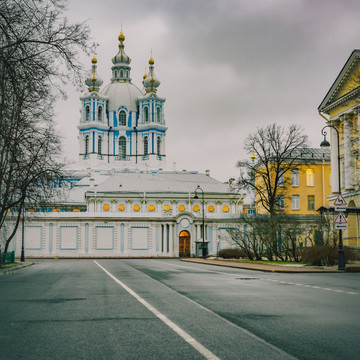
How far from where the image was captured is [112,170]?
10769cm

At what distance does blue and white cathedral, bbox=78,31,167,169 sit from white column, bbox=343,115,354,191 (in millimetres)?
72585

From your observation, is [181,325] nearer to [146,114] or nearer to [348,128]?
[348,128]

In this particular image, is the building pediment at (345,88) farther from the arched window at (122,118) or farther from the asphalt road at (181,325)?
the arched window at (122,118)

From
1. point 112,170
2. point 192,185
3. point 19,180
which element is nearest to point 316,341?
point 19,180

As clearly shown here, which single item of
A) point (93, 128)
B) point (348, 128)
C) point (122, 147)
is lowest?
point (348, 128)

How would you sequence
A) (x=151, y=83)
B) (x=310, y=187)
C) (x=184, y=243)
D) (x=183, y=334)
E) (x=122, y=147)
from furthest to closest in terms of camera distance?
(x=151, y=83), (x=122, y=147), (x=310, y=187), (x=184, y=243), (x=183, y=334)

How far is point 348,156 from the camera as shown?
45.8m

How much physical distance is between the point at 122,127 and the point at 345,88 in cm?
7818

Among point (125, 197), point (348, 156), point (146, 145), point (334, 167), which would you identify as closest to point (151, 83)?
point (146, 145)

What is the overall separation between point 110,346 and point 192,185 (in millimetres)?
81358

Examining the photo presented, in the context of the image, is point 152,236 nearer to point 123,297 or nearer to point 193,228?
point 193,228

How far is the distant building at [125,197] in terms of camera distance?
67.9 meters

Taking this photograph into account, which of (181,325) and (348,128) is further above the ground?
(348,128)

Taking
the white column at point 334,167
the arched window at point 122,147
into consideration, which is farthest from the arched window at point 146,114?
the white column at point 334,167
